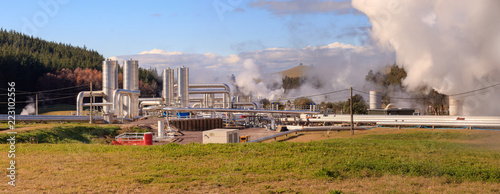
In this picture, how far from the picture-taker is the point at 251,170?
13391mm

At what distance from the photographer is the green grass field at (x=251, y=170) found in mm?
11097

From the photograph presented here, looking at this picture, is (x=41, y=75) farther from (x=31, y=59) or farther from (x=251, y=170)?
(x=251, y=170)

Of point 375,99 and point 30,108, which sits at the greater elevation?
point 375,99

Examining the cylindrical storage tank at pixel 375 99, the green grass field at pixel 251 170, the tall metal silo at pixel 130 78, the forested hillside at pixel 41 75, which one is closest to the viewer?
the green grass field at pixel 251 170

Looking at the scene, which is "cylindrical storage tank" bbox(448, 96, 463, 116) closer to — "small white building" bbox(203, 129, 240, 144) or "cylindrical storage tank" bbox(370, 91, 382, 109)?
"cylindrical storage tank" bbox(370, 91, 382, 109)

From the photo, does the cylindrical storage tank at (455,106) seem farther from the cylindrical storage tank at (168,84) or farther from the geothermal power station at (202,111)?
the cylindrical storage tank at (168,84)

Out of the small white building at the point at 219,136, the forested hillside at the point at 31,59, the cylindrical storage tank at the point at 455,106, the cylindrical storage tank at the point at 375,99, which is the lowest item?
the small white building at the point at 219,136

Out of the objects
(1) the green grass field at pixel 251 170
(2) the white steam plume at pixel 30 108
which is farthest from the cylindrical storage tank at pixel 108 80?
(1) the green grass field at pixel 251 170

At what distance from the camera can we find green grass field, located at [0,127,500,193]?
1110cm

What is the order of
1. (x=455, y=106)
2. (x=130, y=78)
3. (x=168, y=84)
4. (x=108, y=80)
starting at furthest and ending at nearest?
(x=168, y=84), (x=130, y=78), (x=108, y=80), (x=455, y=106)

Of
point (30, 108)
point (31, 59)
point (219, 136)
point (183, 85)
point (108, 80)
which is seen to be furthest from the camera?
point (31, 59)

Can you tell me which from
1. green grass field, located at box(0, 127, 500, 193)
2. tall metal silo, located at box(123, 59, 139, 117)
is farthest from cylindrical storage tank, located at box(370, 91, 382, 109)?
green grass field, located at box(0, 127, 500, 193)

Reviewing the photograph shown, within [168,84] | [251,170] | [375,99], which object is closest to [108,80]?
Answer: [168,84]

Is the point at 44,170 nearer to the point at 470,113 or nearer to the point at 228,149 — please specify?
the point at 228,149
